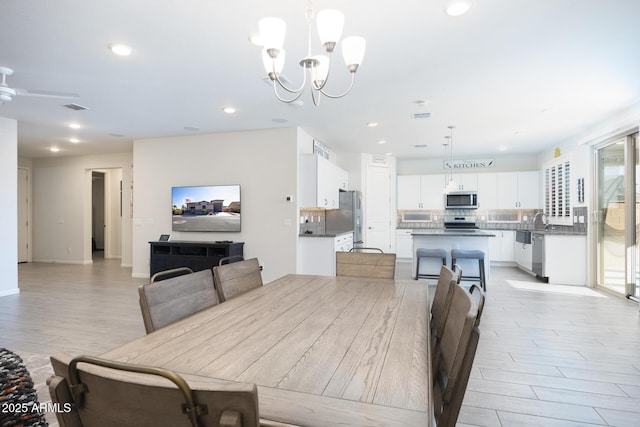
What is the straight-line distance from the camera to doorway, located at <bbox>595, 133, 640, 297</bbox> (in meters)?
4.89

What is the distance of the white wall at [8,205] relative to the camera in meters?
5.16

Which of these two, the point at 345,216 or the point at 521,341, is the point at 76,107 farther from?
the point at 521,341

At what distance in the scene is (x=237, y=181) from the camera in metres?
6.01

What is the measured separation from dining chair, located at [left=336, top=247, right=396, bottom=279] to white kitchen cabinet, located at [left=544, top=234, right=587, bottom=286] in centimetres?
471

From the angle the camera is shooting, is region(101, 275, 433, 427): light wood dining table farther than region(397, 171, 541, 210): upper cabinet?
No

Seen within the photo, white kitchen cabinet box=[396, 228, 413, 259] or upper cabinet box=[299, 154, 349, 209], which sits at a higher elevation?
upper cabinet box=[299, 154, 349, 209]

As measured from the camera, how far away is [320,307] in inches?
69.4

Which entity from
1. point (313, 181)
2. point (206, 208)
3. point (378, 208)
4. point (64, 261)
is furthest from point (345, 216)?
point (64, 261)

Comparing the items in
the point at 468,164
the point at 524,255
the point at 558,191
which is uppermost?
the point at 468,164

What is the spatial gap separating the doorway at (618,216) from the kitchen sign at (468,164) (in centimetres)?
298

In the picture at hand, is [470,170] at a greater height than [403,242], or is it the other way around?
[470,170]

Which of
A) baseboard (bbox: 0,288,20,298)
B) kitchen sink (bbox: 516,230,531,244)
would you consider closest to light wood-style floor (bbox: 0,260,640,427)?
baseboard (bbox: 0,288,20,298)

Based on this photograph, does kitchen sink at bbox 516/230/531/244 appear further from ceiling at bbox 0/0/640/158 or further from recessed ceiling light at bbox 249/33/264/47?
recessed ceiling light at bbox 249/33/264/47

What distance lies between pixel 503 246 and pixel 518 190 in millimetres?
1377
